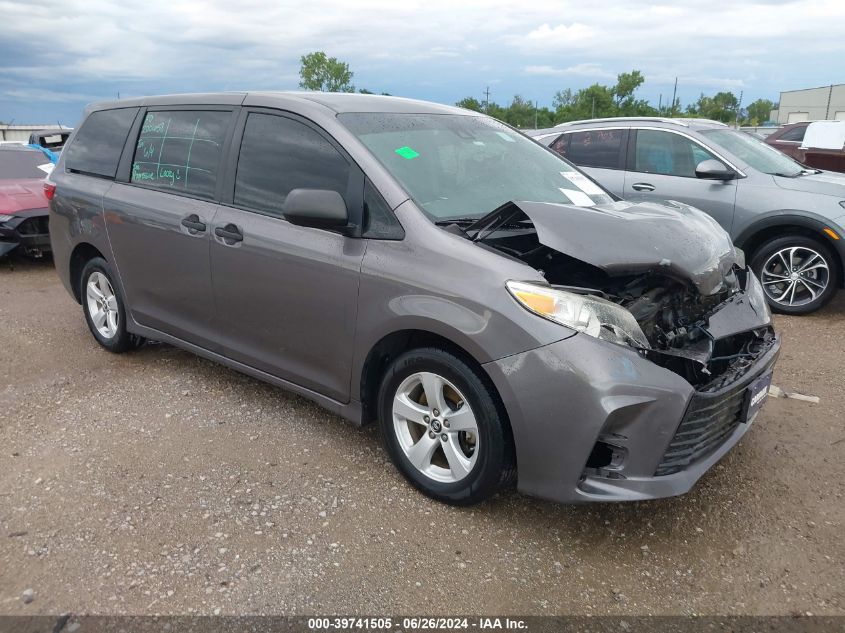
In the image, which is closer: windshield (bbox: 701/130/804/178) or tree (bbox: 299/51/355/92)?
windshield (bbox: 701/130/804/178)

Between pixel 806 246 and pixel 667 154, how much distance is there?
165 centimetres

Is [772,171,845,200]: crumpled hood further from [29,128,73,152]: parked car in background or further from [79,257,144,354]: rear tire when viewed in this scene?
[29,128,73,152]: parked car in background

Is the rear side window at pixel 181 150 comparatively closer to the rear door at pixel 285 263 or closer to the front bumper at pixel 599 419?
the rear door at pixel 285 263

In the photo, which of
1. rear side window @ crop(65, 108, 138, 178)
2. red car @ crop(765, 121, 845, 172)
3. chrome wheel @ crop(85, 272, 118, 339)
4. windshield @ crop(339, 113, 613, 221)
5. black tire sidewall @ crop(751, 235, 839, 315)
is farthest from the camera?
red car @ crop(765, 121, 845, 172)

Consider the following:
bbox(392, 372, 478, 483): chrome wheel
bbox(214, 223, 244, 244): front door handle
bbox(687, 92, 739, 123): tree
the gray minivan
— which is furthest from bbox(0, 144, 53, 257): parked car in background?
bbox(687, 92, 739, 123): tree

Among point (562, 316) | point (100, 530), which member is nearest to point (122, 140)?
point (100, 530)

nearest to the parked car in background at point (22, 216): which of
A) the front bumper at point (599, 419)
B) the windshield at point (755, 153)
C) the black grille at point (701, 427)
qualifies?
the front bumper at point (599, 419)

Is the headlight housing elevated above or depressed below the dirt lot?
above

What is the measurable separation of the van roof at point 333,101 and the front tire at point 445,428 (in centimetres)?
146

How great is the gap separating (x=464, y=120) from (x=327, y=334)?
1557 mm

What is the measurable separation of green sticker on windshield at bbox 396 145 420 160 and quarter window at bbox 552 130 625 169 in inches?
172

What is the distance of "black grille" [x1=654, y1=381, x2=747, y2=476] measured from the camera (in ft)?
8.51

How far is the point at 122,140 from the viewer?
180 inches

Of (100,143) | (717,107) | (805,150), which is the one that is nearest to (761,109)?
(717,107)
